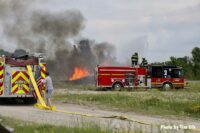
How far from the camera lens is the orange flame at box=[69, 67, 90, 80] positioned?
52.1 metres

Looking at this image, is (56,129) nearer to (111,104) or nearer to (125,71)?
(111,104)

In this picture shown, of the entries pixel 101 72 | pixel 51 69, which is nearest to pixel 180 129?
pixel 101 72

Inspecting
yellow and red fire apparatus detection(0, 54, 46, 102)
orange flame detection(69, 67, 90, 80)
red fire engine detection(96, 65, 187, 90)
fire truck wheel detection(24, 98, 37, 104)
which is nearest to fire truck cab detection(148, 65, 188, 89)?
red fire engine detection(96, 65, 187, 90)

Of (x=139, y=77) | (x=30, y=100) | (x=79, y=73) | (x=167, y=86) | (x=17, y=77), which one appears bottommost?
(x=30, y=100)

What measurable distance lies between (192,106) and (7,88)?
342 inches

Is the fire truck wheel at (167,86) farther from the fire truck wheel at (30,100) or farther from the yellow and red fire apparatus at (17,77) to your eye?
the yellow and red fire apparatus at (17,77)

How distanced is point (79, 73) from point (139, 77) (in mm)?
12624

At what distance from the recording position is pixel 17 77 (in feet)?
73.7

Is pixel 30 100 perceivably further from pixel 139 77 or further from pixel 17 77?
pixel 139 77

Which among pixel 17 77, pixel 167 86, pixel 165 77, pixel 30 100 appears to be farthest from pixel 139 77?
pixel 17 77

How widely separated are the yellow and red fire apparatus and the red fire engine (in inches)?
714

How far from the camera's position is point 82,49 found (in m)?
57.2

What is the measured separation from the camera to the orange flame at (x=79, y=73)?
5212cm

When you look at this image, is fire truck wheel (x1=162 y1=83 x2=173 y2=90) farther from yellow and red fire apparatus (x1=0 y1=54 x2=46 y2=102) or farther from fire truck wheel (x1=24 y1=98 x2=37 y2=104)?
yellow and red fire apparatus (x1=0 y1=54 x2=46 y2=102)
